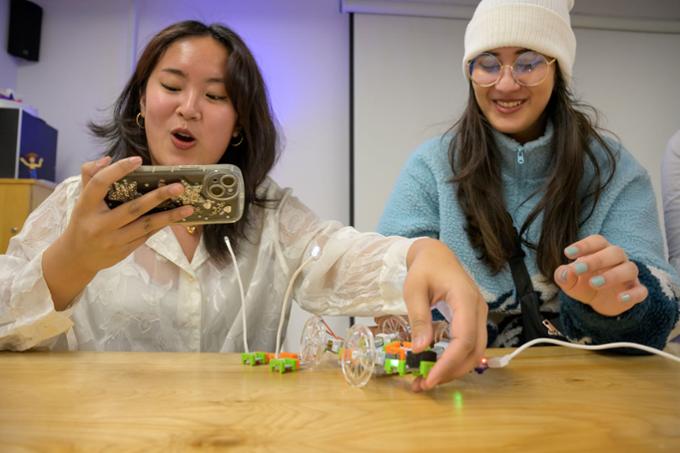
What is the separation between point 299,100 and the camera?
3020 mm

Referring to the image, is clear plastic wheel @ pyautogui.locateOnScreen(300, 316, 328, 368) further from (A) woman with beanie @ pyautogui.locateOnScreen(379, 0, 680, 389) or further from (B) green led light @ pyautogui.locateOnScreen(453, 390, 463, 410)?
(A) woman with beanie @ pyautogui.locateOnScreen(379, 0, 680, 389)

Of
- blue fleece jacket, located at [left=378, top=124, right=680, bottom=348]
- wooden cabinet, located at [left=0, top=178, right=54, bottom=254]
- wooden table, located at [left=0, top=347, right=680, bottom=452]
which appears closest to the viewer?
wooden table, located at [left=0, top=347, right=680, bottom=452]

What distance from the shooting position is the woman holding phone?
806mm

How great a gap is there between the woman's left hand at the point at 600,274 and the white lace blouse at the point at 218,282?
0.83ft

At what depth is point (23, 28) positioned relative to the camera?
2.76 m

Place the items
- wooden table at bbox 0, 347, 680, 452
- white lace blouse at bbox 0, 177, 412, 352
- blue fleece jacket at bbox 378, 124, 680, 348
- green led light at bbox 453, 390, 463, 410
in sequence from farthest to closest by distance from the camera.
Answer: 1. blue fleece jacket at bbox 378, 124, 680, 348
2. white lace blouse at bbox 0, 177, 412, 352
3. green led light at bbox 453, 390, 463, 410
4. wooden table at bbox 0, 347, 680, 452

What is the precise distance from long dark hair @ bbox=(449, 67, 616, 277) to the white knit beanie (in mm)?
85

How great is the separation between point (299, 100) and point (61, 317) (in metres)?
2.38

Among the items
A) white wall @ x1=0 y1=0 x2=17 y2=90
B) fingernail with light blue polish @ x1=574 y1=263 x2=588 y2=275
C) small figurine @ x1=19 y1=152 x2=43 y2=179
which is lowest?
fingernail with light blue polish @ x1=574 y1=263 x2=588 y2=275

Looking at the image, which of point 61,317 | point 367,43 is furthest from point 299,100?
point 61,317

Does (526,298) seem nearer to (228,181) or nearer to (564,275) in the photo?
(564,275)

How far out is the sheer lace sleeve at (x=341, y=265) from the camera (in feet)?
2.97

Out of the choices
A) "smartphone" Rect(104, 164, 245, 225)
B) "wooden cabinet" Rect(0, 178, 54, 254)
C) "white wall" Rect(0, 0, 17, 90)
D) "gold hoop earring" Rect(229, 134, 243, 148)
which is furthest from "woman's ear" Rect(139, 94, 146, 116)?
"white wall" Rect(0, 0, 17, 90)

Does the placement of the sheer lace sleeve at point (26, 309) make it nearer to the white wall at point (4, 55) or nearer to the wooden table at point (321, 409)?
the wooden table at point (321, 409)
